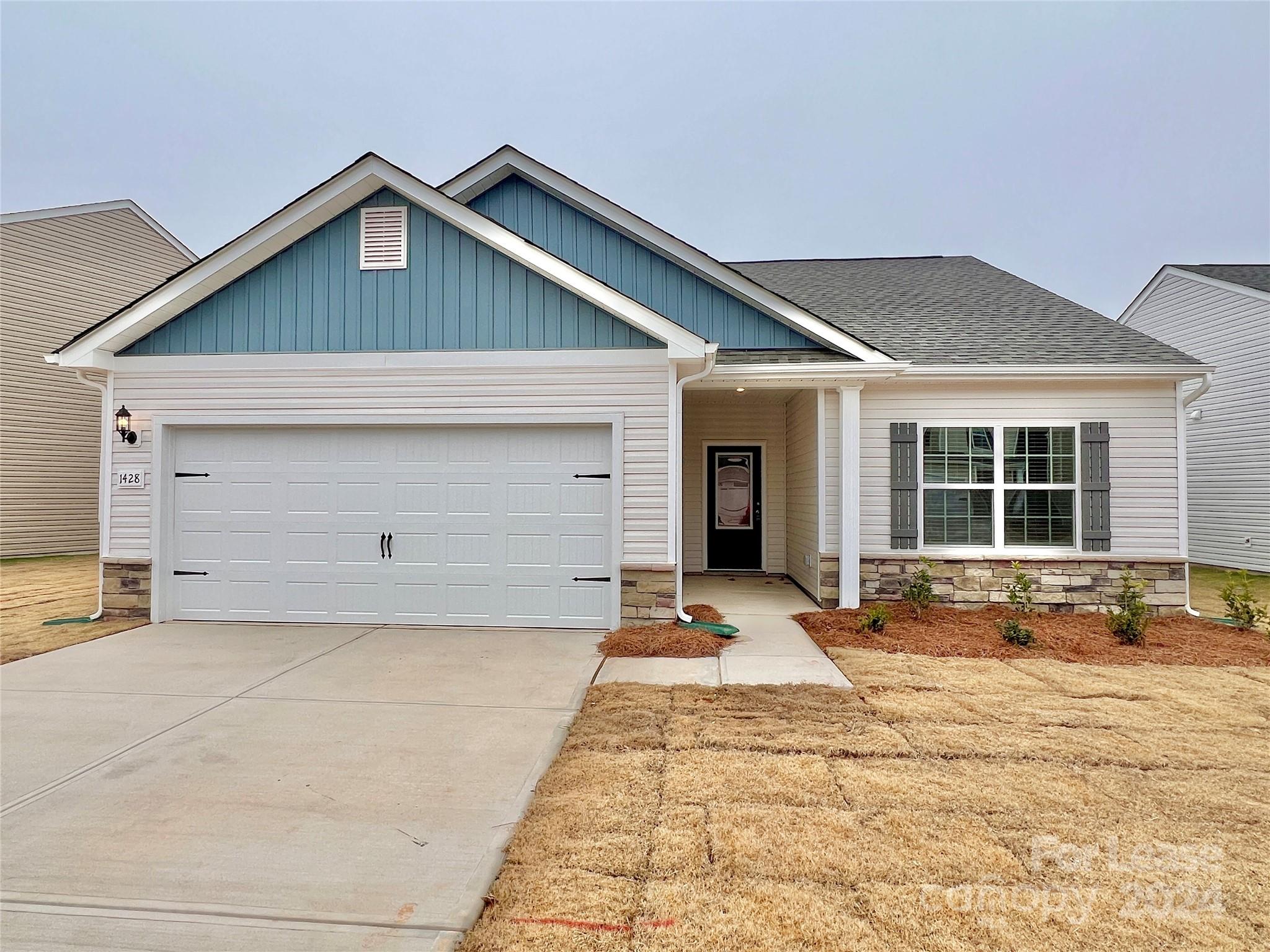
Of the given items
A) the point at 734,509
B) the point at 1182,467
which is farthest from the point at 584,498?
the point at 1182,467

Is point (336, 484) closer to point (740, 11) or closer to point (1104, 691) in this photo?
point (1104, 691)

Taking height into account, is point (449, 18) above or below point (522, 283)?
above

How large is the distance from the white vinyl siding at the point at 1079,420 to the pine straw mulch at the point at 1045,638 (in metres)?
0.87

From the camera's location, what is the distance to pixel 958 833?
276cm

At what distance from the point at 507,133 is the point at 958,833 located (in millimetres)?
42583

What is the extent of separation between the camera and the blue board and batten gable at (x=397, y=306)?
21.5 feet

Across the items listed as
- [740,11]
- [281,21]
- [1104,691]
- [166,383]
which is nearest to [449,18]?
[281,21]

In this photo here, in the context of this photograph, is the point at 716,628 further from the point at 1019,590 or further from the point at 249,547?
the point at 249,547

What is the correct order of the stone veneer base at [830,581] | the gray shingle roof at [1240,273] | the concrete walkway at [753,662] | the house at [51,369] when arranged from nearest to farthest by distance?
1. the concrete walkway at [753,662]
2. the stone veneer base at [830,581]
3. the gray shingle roof at [1240,273]
4. the house at [51,369]

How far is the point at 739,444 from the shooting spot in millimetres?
10781

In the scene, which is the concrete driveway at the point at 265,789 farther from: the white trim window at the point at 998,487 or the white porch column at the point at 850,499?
the white trim window at the point at 998,487

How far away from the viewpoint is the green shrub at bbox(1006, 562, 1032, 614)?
707 cm

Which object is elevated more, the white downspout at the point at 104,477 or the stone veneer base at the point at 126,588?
the white downspout at the point at 104,477

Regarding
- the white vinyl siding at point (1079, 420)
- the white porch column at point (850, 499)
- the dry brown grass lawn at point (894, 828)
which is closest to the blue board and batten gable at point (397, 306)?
the white porch column at point (850, 499)
